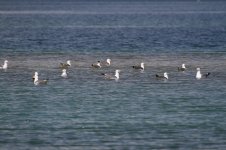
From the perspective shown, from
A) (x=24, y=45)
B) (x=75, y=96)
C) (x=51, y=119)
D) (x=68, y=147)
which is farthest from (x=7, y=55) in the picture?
(x=68, y=147)

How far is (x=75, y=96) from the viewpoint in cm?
4122

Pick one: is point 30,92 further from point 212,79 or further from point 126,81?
point 212,79

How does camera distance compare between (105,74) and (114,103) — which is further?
(105,74)

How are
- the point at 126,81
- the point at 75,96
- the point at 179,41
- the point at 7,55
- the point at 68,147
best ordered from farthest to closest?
the point at 179,41, the point at 7,55, the point at 126,81, the point at 75,96, the point at 68,147

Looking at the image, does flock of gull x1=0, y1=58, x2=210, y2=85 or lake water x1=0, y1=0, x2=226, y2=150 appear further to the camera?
flock of gull x1=0, y1=58, x2=210, y2=85

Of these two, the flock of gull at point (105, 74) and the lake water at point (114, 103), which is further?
the flock of gull at point (105, 74)

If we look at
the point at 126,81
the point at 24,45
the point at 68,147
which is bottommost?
the point at 68,147

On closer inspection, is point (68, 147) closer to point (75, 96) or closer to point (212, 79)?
point (75, 96)

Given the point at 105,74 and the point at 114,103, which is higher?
the point at 105,74

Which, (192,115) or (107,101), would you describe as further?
(107,101)

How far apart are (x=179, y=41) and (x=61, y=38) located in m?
12.3

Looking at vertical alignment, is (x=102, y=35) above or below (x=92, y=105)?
above

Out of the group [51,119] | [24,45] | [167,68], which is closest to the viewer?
[51,119]

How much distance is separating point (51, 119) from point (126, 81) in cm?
1315
